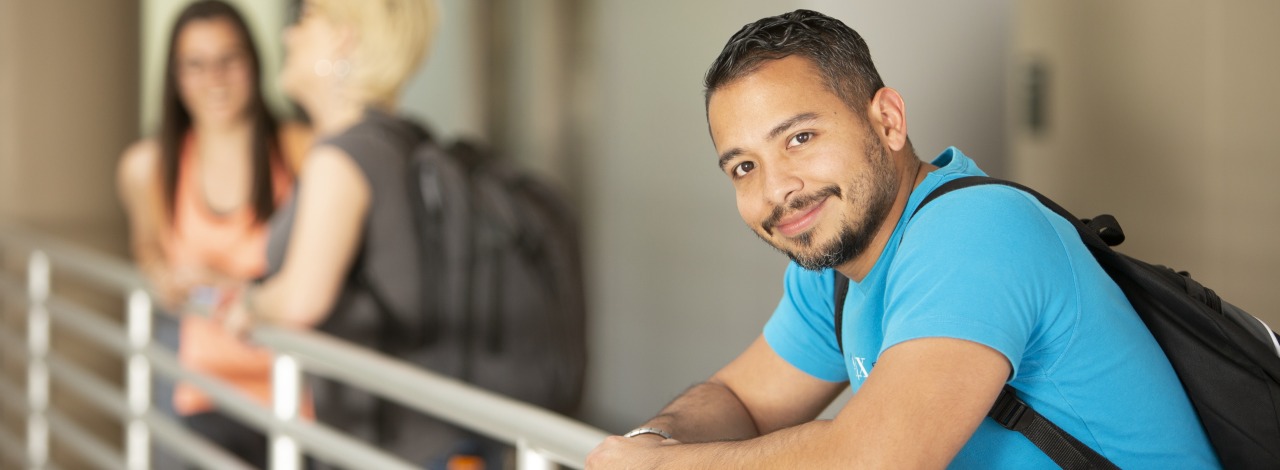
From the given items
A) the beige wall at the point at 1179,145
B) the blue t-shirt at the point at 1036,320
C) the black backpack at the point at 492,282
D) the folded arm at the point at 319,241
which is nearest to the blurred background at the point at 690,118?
the beige wall at the point at 1179,145

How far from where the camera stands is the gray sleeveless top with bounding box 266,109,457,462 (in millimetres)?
2230

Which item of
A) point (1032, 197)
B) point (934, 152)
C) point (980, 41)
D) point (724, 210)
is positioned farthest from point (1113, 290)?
point (724, 210)

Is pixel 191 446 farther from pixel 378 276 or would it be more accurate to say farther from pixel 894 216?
pixel 894 216

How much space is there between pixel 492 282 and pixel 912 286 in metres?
1.65

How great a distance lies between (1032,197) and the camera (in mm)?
806

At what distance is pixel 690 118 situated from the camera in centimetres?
223

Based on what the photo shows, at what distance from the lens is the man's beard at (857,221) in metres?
0.83

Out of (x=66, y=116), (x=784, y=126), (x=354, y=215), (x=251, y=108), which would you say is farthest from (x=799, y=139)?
(x=66, y=116)

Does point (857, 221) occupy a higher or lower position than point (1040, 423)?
higher

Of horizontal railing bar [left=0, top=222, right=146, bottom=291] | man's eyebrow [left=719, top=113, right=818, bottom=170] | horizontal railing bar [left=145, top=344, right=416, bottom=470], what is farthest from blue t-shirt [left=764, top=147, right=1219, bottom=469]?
horizontal railing bar [left=0, top=222, right=146, bottom=291]

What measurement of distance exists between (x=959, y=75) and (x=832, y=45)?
0.22m

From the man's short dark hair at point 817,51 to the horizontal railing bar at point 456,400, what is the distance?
0.45 meters

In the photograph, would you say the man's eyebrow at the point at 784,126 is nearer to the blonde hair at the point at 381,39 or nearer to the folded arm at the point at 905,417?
the folded arm at the point at 905,417

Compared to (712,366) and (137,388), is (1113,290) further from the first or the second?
(137,388)
